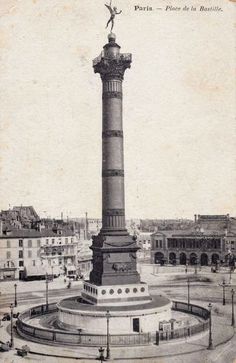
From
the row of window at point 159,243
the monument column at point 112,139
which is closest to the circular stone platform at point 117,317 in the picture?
the monument column at point 112,139

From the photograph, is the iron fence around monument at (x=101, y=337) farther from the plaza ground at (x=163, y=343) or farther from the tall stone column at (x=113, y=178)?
the tall stone column at (x=113, y=178)

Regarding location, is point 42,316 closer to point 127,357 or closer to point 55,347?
point 55,347

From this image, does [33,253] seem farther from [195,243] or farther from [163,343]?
[163,343]

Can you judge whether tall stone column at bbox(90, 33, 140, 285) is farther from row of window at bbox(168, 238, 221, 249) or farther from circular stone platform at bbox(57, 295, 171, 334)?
row of window at bbox(168, 238, 221, 249)

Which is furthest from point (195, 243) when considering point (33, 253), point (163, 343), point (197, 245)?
point (163, 343)

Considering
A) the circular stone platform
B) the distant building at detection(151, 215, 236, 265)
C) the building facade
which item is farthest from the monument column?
the distant building at detection(151, 215, 236, 265)

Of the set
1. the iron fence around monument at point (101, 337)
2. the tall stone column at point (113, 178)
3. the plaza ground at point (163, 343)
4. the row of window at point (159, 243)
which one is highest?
the tall stone column at point (113, 178)
